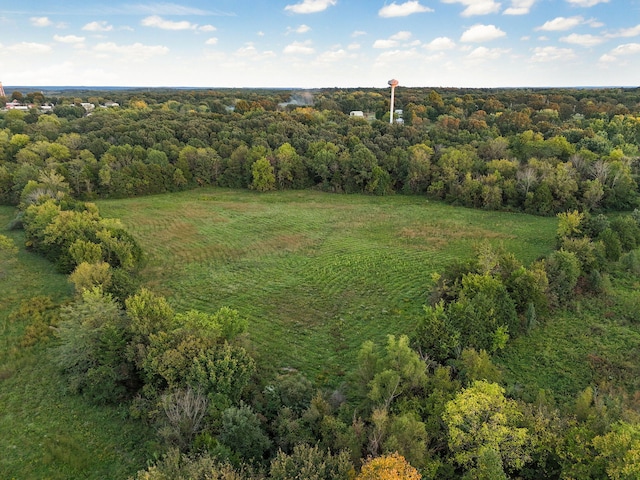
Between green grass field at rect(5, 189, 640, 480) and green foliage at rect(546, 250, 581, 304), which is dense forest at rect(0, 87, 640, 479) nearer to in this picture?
green foliage at rect(546, 250, 581, 304)

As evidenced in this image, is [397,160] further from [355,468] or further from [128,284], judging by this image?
[355,468]

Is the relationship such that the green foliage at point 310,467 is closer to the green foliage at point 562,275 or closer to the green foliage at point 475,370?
the green foliage at point 475,370

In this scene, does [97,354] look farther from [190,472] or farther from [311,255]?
[311,255]

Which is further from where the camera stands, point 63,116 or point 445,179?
point 63,116

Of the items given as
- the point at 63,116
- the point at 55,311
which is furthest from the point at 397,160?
the point at 63,116

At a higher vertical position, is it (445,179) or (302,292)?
(445,179)

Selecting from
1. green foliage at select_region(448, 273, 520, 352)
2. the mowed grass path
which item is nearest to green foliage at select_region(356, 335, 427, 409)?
the mowed grass path

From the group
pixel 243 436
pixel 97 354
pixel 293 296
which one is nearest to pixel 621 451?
pixel 243 436
